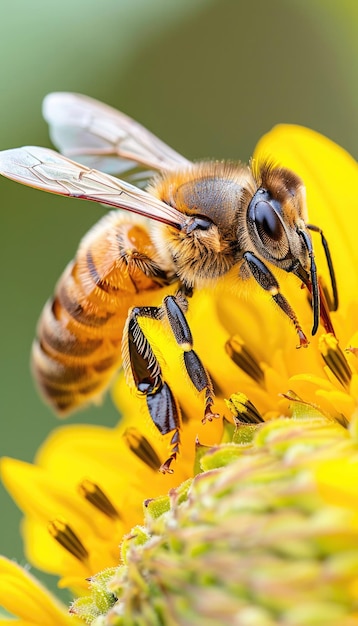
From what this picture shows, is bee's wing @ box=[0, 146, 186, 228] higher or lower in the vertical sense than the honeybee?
higher

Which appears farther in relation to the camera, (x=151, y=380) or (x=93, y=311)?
(x=93, y=311)

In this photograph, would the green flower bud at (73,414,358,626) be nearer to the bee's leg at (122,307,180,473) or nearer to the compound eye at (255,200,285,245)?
the bee's leg at (122,307,180,473)

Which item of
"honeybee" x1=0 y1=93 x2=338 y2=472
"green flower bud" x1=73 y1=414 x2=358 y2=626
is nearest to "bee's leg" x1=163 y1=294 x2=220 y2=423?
"honeybee" x1=0 y1=93 x2=338 y2=472

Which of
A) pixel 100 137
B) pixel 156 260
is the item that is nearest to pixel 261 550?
pixel 156 260

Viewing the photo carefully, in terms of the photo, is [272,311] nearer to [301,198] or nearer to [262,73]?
[301,198]

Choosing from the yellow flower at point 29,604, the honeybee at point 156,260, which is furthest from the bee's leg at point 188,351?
the yellow flower at point 29,604

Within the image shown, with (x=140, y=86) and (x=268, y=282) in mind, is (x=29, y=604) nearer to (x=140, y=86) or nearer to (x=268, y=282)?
(x=268, y=282)
